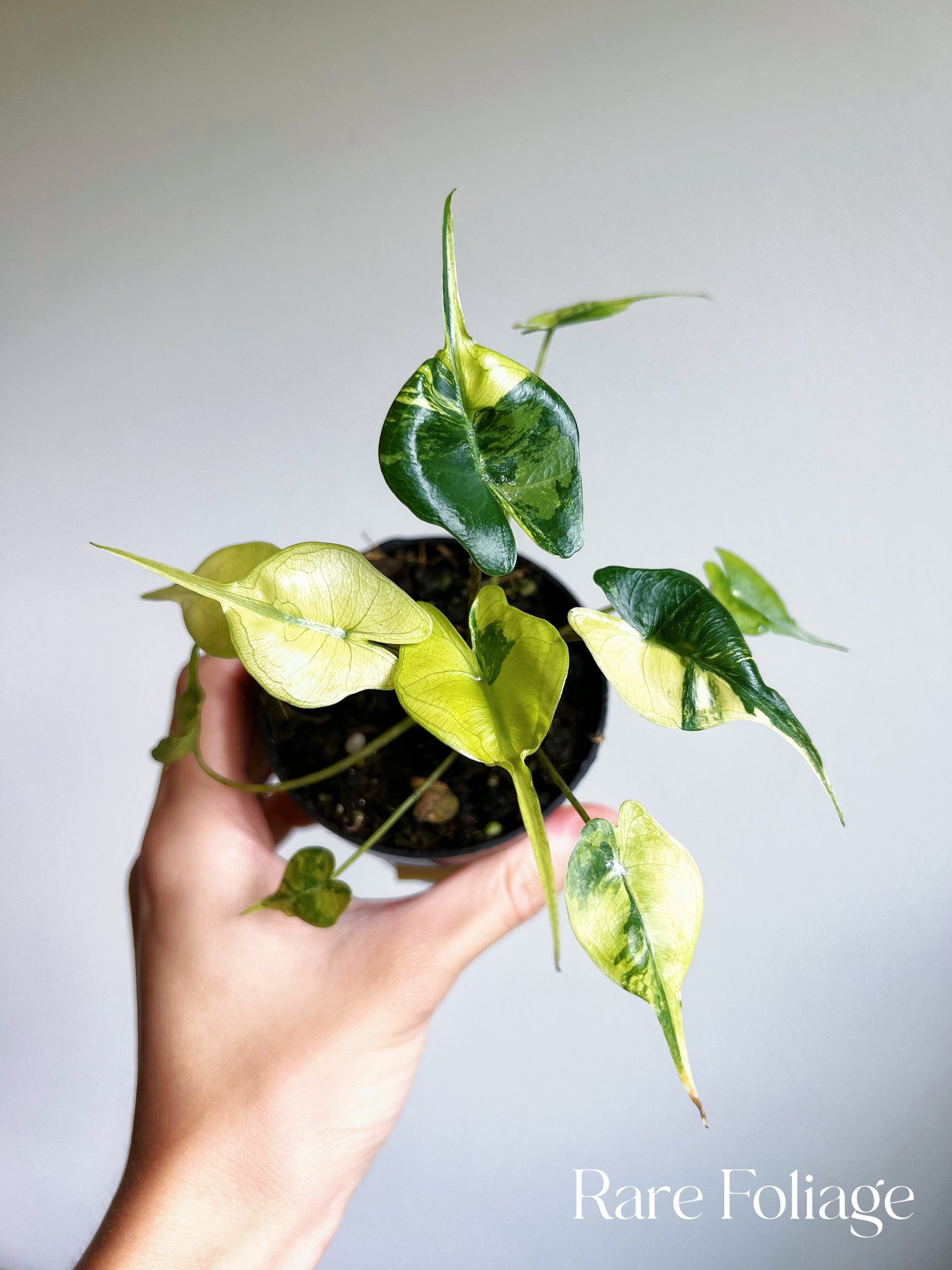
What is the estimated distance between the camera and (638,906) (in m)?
0.45

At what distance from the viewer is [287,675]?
0.42 m

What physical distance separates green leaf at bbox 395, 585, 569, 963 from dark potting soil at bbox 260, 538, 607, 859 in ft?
0.61

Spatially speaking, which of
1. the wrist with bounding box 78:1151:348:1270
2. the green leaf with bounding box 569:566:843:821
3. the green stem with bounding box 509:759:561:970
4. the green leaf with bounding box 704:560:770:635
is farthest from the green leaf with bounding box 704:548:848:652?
the wrist with bounding box 78:1151:348:1270

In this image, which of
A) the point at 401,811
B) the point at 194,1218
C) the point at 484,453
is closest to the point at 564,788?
the point at 401,811

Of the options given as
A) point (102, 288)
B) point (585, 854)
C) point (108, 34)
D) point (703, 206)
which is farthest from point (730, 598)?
point (108, 34)

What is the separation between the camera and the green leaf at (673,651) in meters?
0.43

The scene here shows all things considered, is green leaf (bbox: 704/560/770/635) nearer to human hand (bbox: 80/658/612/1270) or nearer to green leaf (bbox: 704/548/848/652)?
green leaf (bbox: 704/548/848/652)

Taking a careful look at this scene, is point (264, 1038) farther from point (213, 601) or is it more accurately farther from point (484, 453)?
point (484, 453)

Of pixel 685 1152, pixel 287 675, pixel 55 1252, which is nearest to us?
pixel 287 675

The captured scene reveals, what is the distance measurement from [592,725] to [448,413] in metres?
0.28

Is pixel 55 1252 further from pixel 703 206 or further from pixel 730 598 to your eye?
pixel 703 206

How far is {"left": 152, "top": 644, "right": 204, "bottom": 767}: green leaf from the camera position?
561mm

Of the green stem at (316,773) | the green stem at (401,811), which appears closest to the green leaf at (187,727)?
the green stem at (316,773)

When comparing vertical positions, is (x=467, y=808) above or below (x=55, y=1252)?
above
